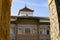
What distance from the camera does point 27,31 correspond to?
21.1m

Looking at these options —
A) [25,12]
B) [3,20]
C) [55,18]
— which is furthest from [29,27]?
[3,20]

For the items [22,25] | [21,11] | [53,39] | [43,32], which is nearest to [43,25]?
[43,32]

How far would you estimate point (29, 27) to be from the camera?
21.5 metres

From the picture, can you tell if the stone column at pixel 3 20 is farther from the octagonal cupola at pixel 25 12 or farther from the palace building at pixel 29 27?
the octagonal cupola at pixel 25 12

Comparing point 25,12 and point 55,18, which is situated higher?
point 25,12

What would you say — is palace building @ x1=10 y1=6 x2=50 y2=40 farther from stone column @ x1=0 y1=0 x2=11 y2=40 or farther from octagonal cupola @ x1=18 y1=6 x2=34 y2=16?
stone column @ x1=0 y1=0 x2=11 y2=40

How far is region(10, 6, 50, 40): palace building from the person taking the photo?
2095cm

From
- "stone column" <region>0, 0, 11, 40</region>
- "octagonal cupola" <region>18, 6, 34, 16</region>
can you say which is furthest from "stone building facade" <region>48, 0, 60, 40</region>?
"octagonal cupola" <region>18, 6, 34, 16</region>

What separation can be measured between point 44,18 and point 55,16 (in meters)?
16.7

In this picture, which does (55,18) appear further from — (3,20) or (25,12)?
(25,12)

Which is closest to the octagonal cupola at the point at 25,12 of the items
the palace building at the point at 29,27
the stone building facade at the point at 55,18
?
the palace building at the point at 29,27

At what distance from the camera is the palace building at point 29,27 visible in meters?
21.0

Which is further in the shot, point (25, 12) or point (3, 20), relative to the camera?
point (25, 12)

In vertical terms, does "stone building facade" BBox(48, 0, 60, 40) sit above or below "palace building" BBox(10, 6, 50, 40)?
above
